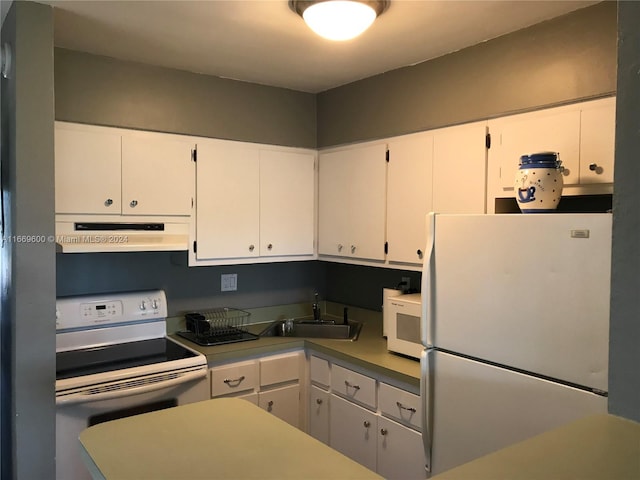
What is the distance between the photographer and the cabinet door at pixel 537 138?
209 cm

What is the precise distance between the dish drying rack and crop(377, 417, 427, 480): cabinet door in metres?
0.92

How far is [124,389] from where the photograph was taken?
2.35 meters

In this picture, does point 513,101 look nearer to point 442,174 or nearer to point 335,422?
point 442,174

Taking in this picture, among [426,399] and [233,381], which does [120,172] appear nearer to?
[233,381]

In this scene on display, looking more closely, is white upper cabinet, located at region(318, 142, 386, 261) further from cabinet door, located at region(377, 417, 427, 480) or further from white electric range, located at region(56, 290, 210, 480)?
white electric range, located at region(56, 290, 210, 480)

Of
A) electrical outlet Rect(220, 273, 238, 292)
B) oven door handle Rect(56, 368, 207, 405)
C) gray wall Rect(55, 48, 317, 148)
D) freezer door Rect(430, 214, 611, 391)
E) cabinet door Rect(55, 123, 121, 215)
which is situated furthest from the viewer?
electrical outlet Rect(220, 273, 238, 292)

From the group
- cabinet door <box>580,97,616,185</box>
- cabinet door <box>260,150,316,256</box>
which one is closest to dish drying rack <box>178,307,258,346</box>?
cabinet door <box>260,150,316,256</box>

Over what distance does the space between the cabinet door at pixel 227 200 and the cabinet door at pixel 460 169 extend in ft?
3.64

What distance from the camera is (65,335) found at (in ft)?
8.91

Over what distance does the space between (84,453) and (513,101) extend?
210 cm

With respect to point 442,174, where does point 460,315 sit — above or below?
below

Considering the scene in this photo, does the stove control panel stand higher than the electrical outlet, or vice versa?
the electrical outlet

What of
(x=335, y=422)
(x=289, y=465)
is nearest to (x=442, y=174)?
(x=335, y=422)

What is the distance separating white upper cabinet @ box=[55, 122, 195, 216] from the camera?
2.53 metres
